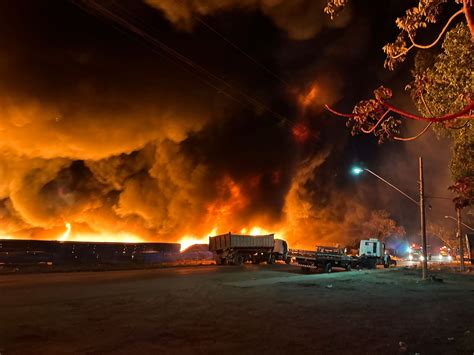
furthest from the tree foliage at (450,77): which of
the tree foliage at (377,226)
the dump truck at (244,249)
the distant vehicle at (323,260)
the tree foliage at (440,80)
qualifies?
the tree foliage at (377,226)

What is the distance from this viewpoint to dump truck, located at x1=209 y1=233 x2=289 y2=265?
1350 inches

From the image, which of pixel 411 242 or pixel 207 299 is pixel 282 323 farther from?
pixel 411 242

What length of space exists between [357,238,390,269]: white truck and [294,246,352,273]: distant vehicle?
5.87 m

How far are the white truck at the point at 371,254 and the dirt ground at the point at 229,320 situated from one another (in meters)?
19.2

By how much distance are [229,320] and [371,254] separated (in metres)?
29.7

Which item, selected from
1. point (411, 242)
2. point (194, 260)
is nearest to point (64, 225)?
point (194, 260)

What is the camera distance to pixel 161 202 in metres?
46.5

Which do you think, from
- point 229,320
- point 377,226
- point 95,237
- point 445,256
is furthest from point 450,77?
point 445,256

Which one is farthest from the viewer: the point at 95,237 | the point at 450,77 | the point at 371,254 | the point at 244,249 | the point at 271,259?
the point at 95,237

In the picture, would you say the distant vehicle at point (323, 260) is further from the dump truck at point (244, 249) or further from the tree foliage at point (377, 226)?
the tree foliage at point (377, 226)

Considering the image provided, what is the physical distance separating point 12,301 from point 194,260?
25.4 metres

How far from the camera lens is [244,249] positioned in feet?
115

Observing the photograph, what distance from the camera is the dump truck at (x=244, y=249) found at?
113ft

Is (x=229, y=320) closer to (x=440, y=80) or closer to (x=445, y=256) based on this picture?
(x=440, y=80)
